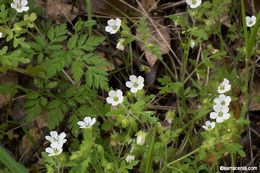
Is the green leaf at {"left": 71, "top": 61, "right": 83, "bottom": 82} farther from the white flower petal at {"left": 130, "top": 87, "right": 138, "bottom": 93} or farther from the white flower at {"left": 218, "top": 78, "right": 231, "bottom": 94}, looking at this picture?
the white flower at {"left": 218, "top": 78, "right": 231, "bottom": 94}

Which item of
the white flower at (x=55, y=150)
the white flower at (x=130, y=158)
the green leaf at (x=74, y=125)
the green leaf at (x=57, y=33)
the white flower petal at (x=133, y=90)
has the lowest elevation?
the white flower at (x=130, y=158)

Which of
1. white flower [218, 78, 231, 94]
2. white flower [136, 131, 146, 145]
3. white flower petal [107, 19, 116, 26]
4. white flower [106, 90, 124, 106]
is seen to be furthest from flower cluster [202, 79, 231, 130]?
white flower petal [107, 19, 116, 26]

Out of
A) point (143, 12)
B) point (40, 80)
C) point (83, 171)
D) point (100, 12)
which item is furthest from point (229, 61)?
point (83, 171)

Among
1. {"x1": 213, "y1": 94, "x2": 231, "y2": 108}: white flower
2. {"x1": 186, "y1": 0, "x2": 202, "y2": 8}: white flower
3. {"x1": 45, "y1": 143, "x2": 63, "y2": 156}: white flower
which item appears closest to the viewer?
{"x1": 45, "y1": 143, "x2": 63, "y2": 156}: white flower

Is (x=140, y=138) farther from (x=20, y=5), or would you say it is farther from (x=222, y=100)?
(x=20, y=5)

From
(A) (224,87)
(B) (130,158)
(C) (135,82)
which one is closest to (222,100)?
(A) (224,87)

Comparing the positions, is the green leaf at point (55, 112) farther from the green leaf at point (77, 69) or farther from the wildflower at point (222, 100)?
the wildflower at point (222, 100)

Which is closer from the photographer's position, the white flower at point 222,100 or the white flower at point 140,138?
the white flower at point 140,138

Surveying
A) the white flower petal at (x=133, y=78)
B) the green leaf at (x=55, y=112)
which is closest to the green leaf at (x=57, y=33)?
the green leaf at (x=55, y=112)
